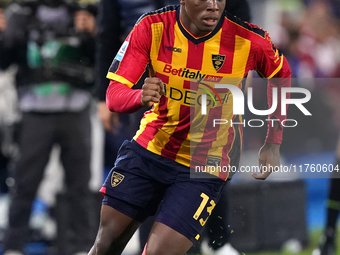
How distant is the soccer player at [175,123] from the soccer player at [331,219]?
4.68 feet

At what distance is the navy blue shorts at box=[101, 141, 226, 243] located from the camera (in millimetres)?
2695

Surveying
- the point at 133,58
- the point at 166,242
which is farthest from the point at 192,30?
the point at 166,242

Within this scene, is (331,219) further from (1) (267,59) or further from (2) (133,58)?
(2) (133,58)

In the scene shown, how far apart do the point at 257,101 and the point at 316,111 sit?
327cm

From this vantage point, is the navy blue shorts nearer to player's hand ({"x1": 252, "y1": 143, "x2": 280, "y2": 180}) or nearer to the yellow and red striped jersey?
the yellow and red striped jersey

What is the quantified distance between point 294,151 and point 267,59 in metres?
4.07

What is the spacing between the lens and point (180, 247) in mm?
2652

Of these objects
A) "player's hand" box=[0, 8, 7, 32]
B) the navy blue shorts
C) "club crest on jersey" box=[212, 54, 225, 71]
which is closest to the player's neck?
"club crest on jersey" box=[212, 54, 225, 71]

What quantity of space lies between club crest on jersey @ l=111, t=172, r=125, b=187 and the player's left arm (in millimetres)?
759

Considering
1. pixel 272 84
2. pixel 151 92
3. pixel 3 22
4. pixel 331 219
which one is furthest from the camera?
pixel 3 22

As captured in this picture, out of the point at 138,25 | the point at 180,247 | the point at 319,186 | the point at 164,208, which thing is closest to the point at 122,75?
the point at 138,25

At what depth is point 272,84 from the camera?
3.04 m

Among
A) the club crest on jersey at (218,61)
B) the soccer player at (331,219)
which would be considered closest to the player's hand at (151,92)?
the club crest on jersey at (218,61)

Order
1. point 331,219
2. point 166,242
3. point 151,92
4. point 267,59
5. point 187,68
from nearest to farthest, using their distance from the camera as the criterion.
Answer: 1. point 151,92
2. point 166,242
3. point 187,68
4. point 267,59
5. point 331,219
